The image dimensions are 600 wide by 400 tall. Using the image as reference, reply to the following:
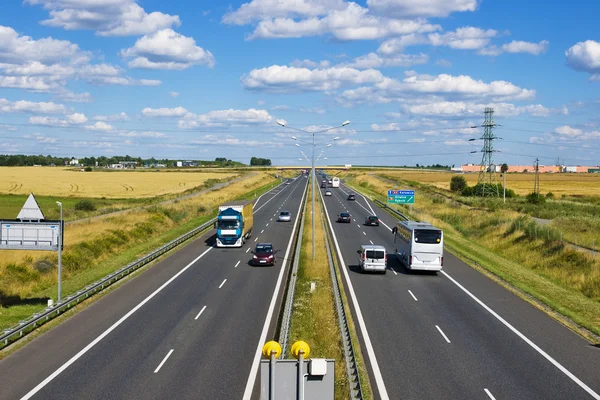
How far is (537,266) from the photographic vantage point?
4238 centimetres

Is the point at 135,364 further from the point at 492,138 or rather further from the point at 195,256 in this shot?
the point at 492,138

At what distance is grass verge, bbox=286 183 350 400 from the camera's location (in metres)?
19.6

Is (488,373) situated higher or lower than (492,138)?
lower

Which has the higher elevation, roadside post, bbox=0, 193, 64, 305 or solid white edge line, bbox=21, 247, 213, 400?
roadside post, bbox=0, 193, 64, 305

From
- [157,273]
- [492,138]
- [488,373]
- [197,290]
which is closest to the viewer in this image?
[488,373]

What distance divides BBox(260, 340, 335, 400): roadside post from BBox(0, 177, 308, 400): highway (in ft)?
29.5

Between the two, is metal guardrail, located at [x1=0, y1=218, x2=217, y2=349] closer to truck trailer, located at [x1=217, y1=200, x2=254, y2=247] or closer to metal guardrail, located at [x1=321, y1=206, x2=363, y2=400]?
truck trailer, located at [x1=217, y1=200, x2=254, y2=247]

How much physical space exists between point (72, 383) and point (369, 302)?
15.2 meters

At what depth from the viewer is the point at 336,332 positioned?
2300 centimetres

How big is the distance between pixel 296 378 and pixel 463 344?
15.2 meters

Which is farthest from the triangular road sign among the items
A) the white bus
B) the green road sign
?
the green road sign

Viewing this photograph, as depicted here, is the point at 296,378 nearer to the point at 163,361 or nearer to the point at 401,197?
the point at 163,361

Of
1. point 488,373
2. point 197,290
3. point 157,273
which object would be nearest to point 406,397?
point 488,373

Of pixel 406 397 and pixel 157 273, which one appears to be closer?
pixel 406 397
